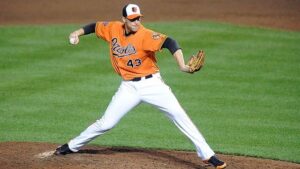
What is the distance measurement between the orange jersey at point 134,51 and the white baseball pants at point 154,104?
0.12m

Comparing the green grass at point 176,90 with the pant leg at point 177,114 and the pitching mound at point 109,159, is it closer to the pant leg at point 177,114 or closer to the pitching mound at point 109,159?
the pitching mound at point 109,159

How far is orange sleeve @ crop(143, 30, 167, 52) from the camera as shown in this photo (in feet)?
25.5

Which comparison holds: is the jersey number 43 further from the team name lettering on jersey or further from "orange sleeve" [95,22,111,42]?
"orange sleeve" [95,22,111,42]

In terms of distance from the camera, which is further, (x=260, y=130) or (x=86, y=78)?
(x=86, y=78)

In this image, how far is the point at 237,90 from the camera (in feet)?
39.9

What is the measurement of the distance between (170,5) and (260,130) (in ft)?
32.4

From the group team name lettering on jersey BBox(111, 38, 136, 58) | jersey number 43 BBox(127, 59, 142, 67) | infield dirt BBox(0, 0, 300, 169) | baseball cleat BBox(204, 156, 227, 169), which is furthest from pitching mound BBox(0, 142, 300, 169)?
infield dirt BBox(0, 0, 300, 169)

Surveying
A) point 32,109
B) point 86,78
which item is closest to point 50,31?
point 86,78

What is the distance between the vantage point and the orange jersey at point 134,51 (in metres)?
7.87

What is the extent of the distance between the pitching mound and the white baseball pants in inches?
16.6

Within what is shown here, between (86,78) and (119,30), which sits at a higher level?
(119,30)

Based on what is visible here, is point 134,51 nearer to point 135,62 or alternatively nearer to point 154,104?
point 135,62

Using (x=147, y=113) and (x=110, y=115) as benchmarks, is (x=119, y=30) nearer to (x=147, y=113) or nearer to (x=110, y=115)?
(x=110, y=115)

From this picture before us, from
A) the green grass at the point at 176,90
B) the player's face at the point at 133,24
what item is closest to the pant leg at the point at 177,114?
the player's face at the point at 133,24
